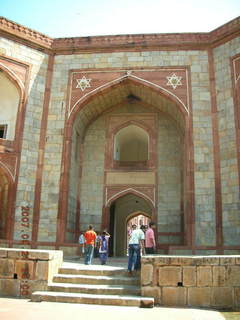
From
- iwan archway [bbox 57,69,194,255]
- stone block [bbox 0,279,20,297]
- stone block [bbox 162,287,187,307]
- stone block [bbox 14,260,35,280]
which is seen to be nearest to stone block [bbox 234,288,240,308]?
stone block [bbox 162,287,187,307]

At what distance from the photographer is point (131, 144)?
1452 centimetres

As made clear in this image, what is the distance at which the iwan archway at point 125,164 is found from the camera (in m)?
11.2

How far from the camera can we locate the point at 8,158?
1064 cm

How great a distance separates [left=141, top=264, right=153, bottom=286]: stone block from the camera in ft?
18.5

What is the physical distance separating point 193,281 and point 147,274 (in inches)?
29.3

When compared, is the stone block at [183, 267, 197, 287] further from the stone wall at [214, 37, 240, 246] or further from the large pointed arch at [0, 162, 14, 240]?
the large pointed arch at [0, 162, 14, 240]

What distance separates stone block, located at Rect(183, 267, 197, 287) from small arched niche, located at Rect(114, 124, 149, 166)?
6766 millimetres

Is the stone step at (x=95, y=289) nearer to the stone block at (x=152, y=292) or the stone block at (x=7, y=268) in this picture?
the stone block at (x=152, y=292)

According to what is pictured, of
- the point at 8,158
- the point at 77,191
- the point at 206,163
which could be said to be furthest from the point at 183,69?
the point at 8,158

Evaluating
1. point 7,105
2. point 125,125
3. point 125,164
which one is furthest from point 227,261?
point 7,105

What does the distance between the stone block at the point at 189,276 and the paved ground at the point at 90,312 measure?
0.43 metres

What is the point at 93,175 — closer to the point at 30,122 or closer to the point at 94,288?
the point at 30,122

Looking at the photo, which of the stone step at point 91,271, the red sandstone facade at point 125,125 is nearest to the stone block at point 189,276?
the stone step at point 91,271

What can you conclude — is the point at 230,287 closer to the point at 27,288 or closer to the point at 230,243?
the point at 27,288
